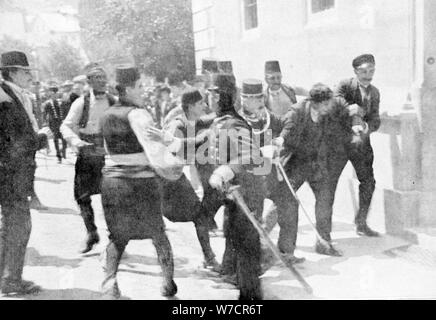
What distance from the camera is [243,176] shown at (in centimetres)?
420

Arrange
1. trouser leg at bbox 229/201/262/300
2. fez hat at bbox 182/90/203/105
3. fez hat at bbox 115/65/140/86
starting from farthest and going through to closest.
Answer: fez hat at bbox 182/90/203/105, fez hat at bbox 115/65/140/86, trouser leg at bbox 229/201/262/300

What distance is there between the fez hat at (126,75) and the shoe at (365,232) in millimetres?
3479

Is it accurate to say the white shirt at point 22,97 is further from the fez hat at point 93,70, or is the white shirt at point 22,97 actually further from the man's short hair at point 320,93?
the man's short hair at point 320,93

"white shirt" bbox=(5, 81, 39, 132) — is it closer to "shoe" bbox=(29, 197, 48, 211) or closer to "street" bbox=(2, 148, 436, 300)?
"street" bbox=(2, 148, 436, 300)

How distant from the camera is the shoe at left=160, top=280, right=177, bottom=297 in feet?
14.8

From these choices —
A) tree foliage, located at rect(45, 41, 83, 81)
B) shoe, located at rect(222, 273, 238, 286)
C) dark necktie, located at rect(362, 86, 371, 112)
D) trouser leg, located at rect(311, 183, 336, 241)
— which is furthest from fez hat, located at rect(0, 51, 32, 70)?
tree foliage, located at rect(45, 41, 83, 81)

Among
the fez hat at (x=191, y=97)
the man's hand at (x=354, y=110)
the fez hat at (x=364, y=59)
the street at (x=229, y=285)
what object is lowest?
the street at (x=229, y=285)

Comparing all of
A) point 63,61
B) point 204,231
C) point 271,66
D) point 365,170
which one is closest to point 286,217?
point 204,231

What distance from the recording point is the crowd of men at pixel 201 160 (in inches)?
162

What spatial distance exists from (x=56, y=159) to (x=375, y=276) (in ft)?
36.1

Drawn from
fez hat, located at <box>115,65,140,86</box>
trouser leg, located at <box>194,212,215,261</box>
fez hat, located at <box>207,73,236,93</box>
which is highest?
fez hat, located at <box>115,65,140,86</box>

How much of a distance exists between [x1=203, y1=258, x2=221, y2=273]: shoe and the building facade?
7.29 feet

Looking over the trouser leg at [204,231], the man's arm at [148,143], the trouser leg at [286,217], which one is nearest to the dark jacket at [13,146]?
the man's arm at [148,143]
